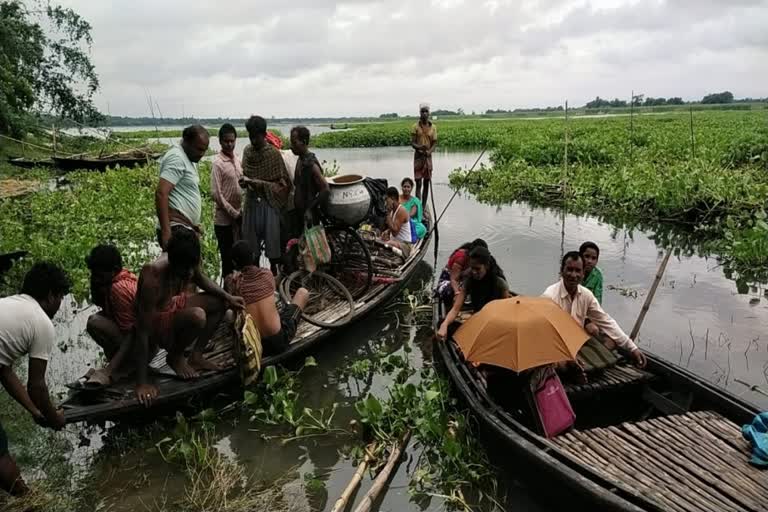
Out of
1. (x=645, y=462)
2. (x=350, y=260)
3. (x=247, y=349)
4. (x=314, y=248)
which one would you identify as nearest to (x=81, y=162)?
(x=350, y=260)

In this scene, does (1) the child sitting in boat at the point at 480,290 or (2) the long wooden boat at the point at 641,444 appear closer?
(2) the long wooden boat at the point at 641,444

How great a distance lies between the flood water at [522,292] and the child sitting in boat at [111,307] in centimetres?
63

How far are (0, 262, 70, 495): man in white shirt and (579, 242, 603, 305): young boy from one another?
12.3 ft

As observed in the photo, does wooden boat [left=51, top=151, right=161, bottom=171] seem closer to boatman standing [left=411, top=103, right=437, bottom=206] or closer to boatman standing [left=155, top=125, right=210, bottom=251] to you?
boatman standing [left=411, top=103, right=437, bottom=206]

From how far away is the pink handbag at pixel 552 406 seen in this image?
3373 millimetres

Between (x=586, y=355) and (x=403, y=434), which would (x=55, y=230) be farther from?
(x=586, y=355)

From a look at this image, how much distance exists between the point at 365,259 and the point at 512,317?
2.96m

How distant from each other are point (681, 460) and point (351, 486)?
1885mm

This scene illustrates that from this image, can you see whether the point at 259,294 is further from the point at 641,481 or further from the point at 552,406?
the point at 641,481

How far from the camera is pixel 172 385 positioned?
398cm

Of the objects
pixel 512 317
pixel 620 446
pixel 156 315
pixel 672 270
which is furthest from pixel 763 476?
pixel 672 270

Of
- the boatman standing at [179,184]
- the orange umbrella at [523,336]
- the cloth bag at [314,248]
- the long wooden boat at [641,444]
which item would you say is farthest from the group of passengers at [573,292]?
the boatman standing at [179,184]

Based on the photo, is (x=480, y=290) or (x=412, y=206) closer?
(x=480, y=290)

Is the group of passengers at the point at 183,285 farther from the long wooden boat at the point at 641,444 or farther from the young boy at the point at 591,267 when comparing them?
the young boy at the point at 591,267
